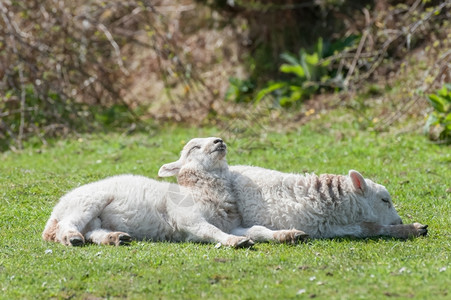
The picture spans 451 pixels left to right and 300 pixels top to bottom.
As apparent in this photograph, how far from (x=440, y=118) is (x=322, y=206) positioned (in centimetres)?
614

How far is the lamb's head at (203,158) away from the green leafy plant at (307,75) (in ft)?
29.6

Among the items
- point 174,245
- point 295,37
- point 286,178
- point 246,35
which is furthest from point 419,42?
point 174,245

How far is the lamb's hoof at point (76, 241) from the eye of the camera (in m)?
6.61

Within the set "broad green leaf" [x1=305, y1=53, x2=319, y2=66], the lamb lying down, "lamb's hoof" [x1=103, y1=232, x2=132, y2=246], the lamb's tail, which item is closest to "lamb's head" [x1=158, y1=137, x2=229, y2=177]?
the lamb lying down

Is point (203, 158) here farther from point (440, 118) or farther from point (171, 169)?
point (440, 118)

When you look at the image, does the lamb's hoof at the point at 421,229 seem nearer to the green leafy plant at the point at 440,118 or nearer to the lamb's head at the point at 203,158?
the lamb's head at the point at 203,158

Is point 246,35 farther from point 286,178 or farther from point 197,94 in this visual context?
point 286,178

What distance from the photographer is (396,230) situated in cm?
718

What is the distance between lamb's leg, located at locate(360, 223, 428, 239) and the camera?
23.4ft

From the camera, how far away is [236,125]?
1467 cm

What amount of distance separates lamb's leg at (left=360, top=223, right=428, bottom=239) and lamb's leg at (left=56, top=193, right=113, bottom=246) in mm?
2642

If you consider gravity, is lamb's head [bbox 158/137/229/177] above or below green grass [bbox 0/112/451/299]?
above

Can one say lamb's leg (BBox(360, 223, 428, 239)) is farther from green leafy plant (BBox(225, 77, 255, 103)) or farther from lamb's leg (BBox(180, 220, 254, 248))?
green leafy plant (BBox(225, 77, 255, 103))

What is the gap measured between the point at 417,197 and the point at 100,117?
391 inches
